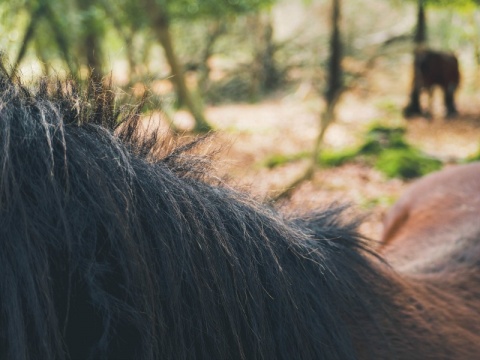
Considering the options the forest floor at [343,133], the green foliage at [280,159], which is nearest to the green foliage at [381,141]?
the forest floor at [343,133]

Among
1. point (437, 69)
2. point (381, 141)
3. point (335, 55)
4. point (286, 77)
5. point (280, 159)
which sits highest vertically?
point (286, 77)

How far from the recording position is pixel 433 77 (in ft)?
46.8

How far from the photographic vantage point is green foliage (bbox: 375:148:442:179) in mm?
7407

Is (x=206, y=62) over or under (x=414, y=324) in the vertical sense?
over

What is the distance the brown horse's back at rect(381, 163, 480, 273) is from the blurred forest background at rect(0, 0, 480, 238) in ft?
0.97

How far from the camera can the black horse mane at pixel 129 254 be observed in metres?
0.88

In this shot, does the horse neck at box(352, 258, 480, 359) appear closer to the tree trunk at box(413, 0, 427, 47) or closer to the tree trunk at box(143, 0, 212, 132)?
the tree trunk at box(143, 0, 212, 132)

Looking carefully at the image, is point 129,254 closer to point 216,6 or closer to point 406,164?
point 406,164

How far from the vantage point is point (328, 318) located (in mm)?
1176

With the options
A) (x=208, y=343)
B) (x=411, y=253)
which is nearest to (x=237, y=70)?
(x=411, y=253)

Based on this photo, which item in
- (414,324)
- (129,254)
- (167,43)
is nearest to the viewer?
(129,254)

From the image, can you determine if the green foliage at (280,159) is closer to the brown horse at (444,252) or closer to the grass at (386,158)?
the grass at (386,158)

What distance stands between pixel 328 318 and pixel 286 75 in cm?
1884

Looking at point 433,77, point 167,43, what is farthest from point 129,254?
point 433,77
